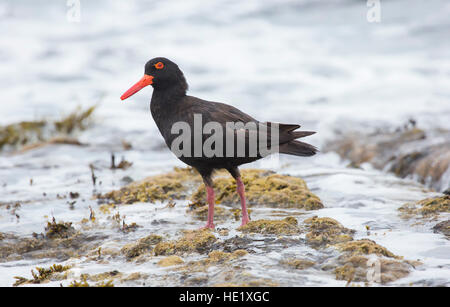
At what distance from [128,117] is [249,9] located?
12.2 meters

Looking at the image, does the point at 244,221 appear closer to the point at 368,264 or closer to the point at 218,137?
the point at 218,137

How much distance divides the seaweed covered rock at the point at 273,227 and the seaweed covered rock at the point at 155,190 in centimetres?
197

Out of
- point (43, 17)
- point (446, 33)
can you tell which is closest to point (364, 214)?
point (446, 33)

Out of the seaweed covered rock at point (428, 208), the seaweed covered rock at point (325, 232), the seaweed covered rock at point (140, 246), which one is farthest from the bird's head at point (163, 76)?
the seaweed covered rock at point (428, 208)

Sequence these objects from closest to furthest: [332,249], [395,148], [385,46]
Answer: [332,249] → [395,148] → [385,46]

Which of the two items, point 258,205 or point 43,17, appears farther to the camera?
point 43,17

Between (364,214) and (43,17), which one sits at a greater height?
(43,17)

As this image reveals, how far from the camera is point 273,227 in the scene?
4910mm

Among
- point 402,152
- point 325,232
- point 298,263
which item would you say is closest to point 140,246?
point 298,263

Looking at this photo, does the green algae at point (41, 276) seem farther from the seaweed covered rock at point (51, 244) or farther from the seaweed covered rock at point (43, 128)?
the seaweed covered rock at point (43, 128)

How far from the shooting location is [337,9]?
2275cm

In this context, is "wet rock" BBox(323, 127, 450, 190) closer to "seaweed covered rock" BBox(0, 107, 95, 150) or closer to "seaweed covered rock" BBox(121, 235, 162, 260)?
"seaweed covered rock" BBox(121, 235, 162, 260)
